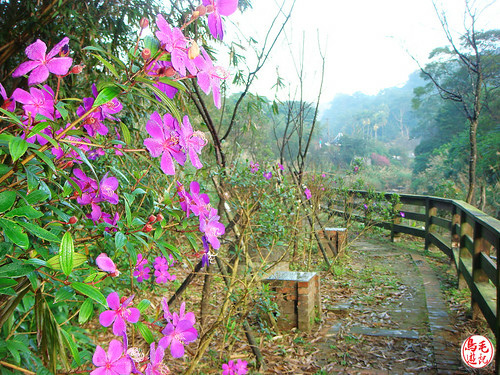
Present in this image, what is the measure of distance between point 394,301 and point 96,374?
337 cm

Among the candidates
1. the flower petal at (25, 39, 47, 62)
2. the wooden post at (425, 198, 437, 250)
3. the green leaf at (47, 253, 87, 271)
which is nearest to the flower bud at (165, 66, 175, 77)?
the flower petal at (25, 39, 47, 62)

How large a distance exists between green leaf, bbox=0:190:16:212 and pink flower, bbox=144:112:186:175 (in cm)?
20

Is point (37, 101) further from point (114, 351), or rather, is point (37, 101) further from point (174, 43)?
point (114, 351)

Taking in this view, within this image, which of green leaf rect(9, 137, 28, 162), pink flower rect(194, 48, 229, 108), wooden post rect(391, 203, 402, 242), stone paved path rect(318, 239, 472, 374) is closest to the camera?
green leaf rect(9, 137, 28, 162)

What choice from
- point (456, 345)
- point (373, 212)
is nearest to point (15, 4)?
point (456, 345)

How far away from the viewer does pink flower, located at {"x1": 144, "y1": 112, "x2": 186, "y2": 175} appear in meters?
0.61

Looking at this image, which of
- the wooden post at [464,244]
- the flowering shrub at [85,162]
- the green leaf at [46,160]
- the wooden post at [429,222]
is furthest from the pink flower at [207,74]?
the wooden post at [429,222]

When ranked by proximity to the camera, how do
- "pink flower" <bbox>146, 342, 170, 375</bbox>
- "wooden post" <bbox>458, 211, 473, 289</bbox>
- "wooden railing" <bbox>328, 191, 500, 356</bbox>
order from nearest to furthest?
1. "pink flower" <bbox>146, 342, 170, 375</bbox>
2. "wooden railing" <bbox>328, 191, 500, 356</bbox>
3. "wooden post" <bbox>458, 211, 473, 289</bbox>

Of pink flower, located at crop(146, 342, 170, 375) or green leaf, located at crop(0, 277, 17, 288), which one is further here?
pink flower, located at crop(146, 342, 170, 375)

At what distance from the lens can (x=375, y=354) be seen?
8.20 ft

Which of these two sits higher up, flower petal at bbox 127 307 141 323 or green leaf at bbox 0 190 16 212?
green leaf at bbox 0 190 16 212

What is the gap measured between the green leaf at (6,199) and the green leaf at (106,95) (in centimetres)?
17

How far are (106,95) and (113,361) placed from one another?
43 centimetres

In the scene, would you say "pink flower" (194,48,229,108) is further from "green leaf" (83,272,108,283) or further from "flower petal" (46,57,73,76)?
"green leaf" (83,272,108,283)
